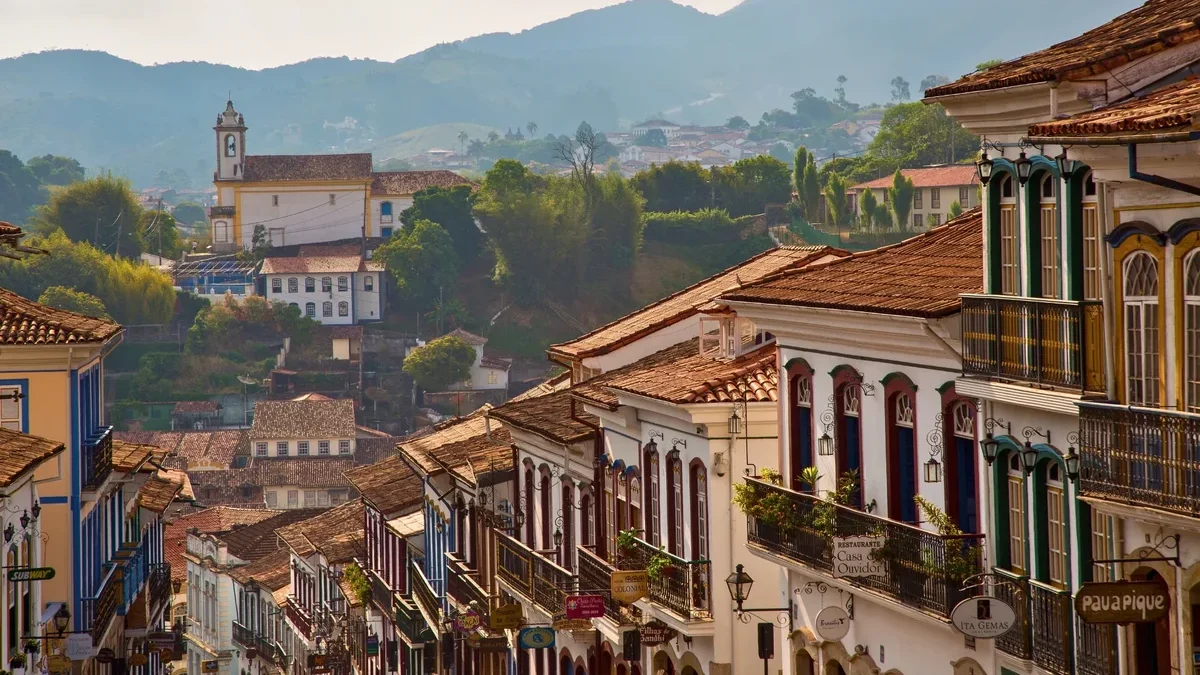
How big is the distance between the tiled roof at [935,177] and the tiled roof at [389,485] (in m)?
105

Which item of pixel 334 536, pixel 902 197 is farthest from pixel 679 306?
pixel 902 197

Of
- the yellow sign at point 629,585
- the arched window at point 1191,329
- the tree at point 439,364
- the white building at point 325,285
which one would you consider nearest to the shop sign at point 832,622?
the yellow sign at point 629,585

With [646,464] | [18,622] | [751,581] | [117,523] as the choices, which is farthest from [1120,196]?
[117,523]

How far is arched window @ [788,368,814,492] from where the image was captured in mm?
22234

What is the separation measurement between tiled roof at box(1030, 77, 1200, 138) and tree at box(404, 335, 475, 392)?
161 metres

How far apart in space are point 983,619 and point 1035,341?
227cm

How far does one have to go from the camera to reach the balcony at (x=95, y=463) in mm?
35969

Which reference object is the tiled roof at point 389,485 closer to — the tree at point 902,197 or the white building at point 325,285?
the tree at point 902,197

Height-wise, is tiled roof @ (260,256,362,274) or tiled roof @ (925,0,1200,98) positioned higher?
tiled roof @ (260,256,362,274)

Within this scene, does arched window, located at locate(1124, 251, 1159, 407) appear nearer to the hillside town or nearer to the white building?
the hillside town

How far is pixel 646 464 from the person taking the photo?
27203 millimetres

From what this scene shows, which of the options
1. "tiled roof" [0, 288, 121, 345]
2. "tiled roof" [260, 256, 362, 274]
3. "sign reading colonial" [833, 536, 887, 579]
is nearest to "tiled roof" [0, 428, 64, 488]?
"tiled roof" [0, 288, 121, 345]

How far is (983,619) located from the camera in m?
16.5

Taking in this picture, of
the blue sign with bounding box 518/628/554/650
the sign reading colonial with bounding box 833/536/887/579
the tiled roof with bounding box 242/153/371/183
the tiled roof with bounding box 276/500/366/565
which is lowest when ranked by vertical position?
the tiled roof with bounding box 276/500/366/565
